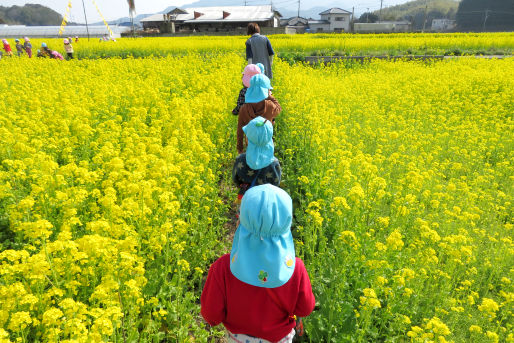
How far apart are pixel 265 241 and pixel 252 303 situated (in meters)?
0.40

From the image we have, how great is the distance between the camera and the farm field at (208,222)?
2381 mm

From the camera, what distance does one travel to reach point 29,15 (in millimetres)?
144250

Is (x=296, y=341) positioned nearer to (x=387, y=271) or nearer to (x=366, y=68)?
(x=387, y=271)

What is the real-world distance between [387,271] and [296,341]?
1.15 m

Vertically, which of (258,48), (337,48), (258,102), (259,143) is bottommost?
(259,143)

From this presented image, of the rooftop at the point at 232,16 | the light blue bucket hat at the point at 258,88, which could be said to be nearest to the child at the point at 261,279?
the light blue bucket hat at the point at 258,88

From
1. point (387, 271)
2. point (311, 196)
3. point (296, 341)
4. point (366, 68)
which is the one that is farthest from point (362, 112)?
point (366, 68)

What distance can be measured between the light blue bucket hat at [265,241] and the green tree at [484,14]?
97183 mm

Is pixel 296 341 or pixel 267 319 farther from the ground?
pixel 267 319

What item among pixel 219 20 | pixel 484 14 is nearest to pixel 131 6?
pixel 219 20

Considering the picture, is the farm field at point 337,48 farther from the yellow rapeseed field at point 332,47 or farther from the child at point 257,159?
the child at point 257,159

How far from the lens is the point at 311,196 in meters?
4.28

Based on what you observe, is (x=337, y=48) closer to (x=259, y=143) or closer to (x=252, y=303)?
(x=259, y=143)

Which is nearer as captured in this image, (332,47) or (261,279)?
(261,279)
